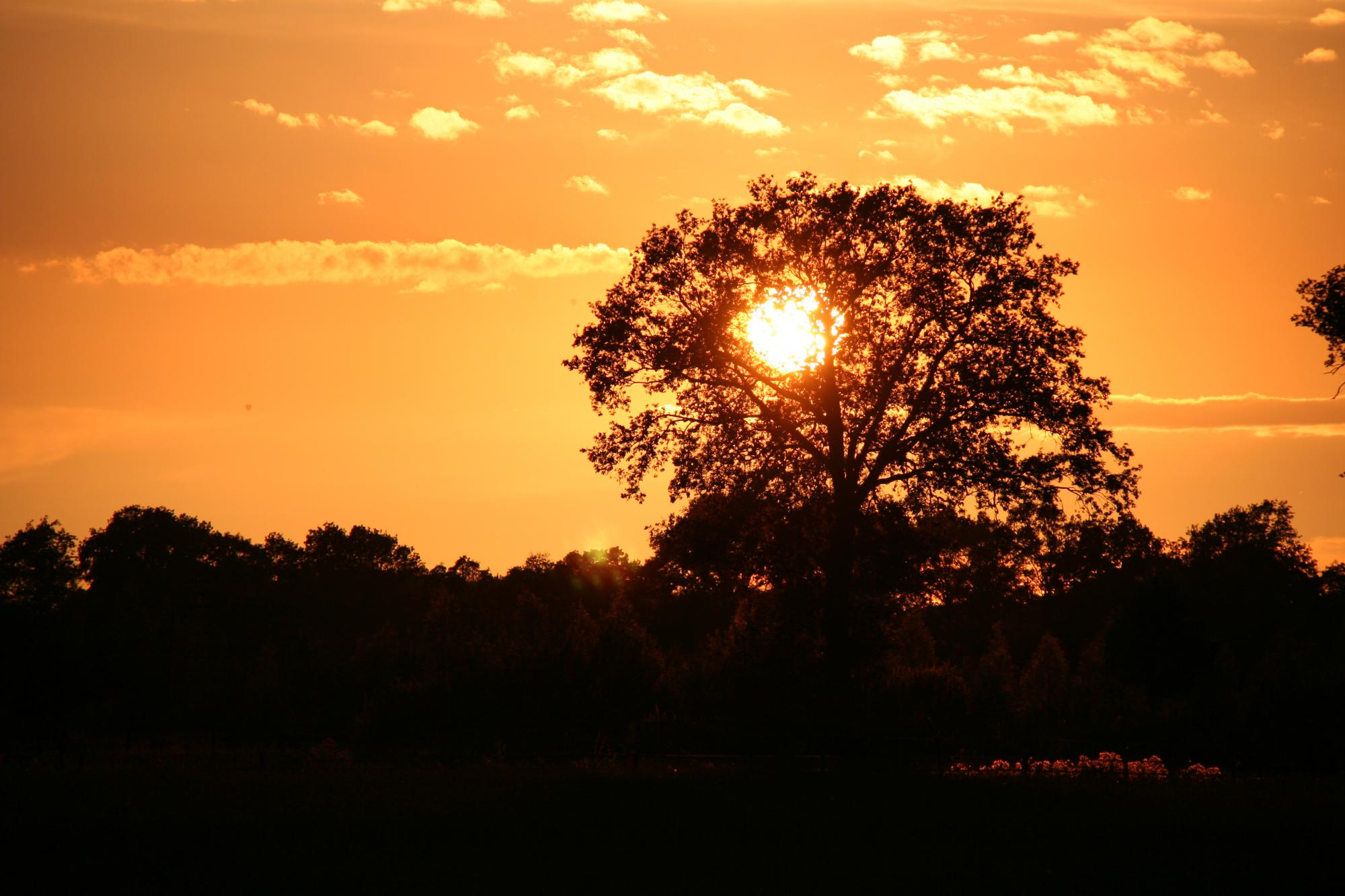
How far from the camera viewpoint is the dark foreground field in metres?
21.2

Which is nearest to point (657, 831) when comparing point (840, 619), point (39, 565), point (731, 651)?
point (840, 619)

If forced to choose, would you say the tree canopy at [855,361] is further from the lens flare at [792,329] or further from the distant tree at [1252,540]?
the distant tree at [1252,540]

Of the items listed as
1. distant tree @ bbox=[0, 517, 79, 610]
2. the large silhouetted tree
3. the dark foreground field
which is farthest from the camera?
distant tree @ bbox=[0, 517, 79, 610]

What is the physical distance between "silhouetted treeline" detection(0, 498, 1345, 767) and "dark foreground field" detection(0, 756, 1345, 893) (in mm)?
6873

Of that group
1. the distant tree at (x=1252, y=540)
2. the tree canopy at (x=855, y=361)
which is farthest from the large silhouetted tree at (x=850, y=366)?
the distant tree at (x=1252, y=540)

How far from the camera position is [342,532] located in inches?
5271

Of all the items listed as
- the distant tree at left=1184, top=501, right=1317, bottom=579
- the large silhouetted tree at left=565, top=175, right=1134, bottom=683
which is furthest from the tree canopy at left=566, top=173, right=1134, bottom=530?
the distant tree at left=1184, top=501, right=1317, bottom=579

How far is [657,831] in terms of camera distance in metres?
25.1

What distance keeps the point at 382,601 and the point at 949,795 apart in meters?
100

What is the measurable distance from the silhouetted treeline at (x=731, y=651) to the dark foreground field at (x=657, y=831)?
6.87 meters

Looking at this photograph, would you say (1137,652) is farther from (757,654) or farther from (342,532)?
(342,532)

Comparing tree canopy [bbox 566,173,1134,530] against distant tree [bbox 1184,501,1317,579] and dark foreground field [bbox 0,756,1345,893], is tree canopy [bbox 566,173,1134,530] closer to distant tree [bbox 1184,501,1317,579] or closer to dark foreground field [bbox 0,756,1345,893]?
dark foreground field [bbox 0,756,1345,893]

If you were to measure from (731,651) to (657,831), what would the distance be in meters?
15.5

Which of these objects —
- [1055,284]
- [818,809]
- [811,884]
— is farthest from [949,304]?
[811,884]
